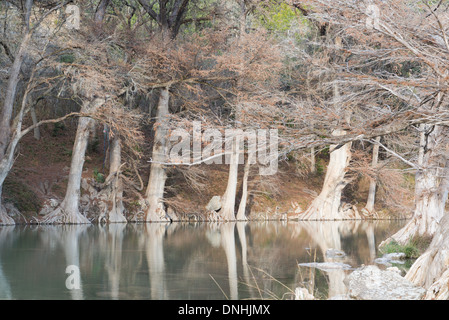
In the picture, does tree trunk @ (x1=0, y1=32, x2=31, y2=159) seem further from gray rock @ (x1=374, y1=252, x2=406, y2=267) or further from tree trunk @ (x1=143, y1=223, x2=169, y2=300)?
gray rock @ (x1=374, y1=252, x2=406, y2=267)

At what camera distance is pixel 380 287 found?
7785 millimetres

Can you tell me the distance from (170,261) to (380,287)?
576cm

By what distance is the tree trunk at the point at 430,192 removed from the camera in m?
13.0

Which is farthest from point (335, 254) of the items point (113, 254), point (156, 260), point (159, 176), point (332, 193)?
point (332, 193)

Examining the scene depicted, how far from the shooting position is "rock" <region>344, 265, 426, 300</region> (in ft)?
24.6

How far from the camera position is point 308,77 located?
24703mm

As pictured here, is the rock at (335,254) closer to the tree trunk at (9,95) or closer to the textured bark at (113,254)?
the textured bark at (113,254)

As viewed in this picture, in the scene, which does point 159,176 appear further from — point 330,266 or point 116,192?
point 330,266

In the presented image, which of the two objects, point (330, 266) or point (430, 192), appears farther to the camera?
point (430, 192)

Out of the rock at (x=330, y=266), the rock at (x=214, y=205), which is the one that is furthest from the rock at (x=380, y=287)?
the rock at (x=214, y=205)

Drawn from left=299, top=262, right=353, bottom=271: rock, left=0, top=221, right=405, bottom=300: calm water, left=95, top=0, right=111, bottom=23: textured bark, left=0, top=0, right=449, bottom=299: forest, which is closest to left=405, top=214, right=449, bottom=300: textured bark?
left=0, top=221, right=405, bottom=300: calm water

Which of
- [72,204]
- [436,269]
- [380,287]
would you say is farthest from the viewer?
[72,204]

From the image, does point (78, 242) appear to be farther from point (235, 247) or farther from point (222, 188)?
point (222, 188)
